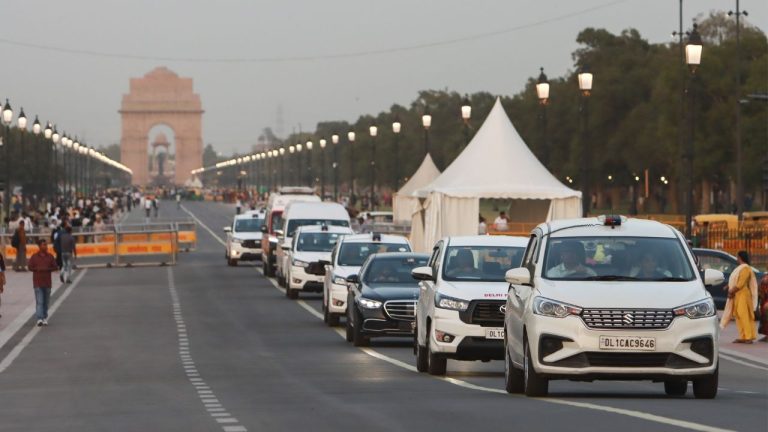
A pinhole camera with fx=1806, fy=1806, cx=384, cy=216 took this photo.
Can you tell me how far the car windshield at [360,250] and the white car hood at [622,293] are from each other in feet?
57.9

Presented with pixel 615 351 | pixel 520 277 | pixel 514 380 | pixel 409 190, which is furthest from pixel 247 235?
pixel 615 351

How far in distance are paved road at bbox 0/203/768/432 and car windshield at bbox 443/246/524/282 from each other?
1161 millimetres

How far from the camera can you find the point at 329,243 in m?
41.6

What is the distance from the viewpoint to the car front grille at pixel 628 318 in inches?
587

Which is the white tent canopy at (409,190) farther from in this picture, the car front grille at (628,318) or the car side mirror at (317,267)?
the car front grille at (628,318)

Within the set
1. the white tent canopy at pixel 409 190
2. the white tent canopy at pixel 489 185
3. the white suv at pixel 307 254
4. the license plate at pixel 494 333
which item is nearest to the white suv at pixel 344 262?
the white suv at pixel 307 254

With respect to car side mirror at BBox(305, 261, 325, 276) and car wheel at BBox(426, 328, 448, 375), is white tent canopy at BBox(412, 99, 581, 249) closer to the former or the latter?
car side mirror at BBox(305, 261, 325, 276)

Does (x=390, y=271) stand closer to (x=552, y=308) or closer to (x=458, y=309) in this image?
(x=458, y=309)

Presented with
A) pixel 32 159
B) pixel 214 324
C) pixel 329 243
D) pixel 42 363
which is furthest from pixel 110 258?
pixel 32 159

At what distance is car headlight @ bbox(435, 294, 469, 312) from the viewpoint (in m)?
20.5

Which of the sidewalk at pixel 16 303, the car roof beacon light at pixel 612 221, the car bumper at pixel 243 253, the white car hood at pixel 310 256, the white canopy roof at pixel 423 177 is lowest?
the sidewalk at pixel 16 303

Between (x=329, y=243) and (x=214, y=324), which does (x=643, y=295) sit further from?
(x=329, y=243)

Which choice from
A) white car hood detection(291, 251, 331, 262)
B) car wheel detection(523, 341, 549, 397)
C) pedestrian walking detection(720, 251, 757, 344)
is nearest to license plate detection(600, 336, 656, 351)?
car wheel detection(523, 341, 549, 397)

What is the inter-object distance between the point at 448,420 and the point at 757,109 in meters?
79.2
